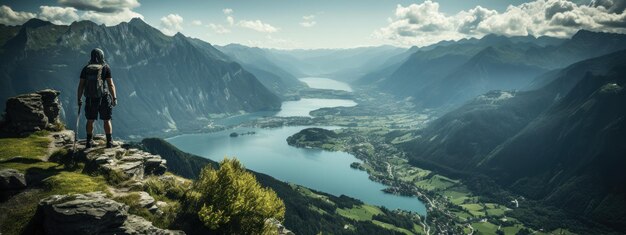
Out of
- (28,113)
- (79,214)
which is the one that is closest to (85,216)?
(79,214)

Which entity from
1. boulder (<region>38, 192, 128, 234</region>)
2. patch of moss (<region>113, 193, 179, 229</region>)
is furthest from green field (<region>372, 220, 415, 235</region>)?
boulder (<region>38, 192, 128, 234</region>)

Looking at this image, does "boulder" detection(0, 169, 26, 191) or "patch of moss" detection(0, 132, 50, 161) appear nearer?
"boulder" detection(0, 169, 26, 191)

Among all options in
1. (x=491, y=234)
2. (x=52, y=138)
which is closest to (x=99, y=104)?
(x=52, y=138)

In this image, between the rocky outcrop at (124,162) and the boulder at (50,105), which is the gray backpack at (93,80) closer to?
the rocky outcrop at (124,162)

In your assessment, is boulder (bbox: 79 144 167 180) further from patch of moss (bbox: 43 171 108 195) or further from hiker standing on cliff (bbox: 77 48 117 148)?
patch of moss (bbox: 43 171 108 195)

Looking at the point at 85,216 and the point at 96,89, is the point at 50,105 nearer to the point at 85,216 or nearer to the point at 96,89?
the point at 96,89

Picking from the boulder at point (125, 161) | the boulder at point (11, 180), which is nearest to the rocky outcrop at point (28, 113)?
the boulder at point (125, 161)
